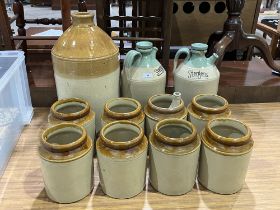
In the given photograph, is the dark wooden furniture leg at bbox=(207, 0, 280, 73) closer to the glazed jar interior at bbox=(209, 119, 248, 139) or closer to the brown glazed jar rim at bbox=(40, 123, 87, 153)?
the glazed jar interior at bbox=(209, 119, 248, 139)

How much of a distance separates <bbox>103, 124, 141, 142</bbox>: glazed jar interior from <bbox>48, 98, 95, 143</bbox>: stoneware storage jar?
0.20 ft

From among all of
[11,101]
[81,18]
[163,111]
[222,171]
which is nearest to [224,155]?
[222,171]

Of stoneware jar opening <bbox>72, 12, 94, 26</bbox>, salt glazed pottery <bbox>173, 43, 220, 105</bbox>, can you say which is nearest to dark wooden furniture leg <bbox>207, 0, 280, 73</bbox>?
salt glazed pottery <bbox>173, 43, 220, 105</bbox>

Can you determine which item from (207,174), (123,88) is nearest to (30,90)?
(123,88)

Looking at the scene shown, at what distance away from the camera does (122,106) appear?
697 mm

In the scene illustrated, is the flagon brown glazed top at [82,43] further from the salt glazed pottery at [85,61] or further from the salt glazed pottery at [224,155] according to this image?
the salt glazed pottery at [224,155]

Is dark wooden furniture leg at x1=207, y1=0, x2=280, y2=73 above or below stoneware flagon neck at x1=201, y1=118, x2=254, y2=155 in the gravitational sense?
above

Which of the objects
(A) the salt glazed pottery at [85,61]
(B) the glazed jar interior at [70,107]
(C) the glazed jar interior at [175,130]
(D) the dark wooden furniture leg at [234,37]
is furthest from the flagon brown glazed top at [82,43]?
(D) the dark wooden furniture leg at [234,37]

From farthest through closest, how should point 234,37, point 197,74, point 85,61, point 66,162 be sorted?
point 234,37
point 197,74
point 85,61
point 66,162

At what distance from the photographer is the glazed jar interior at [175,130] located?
62cm

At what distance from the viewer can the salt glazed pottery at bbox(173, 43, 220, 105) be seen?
0.76 meters

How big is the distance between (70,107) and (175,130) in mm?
237

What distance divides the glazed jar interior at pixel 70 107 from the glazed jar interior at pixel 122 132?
0.32ft

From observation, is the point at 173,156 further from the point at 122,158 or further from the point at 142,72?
the point at 142,72
